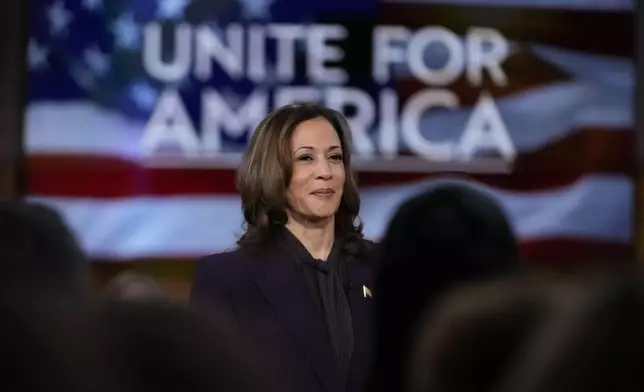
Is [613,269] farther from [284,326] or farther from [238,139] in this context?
[238,139]

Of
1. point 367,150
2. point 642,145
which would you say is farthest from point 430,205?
point 642,145

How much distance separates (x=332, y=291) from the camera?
6.91 feet

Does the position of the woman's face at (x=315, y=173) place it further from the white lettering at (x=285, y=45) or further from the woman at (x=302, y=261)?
the white lettering at (x=285, y=45)

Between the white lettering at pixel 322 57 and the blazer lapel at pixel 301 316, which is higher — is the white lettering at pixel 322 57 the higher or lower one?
the higher one

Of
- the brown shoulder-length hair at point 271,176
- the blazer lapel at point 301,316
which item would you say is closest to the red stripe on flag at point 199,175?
the brown shoulder-length hair at point 271,176

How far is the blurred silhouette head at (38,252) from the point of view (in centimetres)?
62

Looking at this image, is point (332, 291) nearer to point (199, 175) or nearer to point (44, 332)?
point (44, 332)

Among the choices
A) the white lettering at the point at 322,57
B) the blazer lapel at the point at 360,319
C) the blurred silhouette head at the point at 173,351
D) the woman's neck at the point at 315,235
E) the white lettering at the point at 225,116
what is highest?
the white lettering at the point at 322,57

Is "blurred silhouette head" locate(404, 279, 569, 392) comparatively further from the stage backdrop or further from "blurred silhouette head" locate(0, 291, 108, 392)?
the stage backdrop

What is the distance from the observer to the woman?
2035mm

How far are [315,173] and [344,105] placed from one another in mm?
1564

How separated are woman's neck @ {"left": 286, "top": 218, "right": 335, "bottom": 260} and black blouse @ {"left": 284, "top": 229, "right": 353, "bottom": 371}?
0.01 metres

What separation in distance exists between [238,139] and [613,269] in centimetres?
315

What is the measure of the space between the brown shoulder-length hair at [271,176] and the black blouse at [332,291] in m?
0.05
